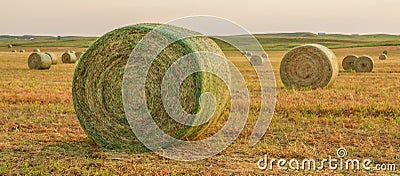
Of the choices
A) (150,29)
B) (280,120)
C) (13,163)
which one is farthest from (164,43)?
(280,120)

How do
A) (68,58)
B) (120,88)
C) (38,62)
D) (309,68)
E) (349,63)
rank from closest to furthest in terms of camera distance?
(120,88)
(309,68)
(38,62)
(349,63)
(68,58)

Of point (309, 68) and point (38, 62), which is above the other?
point (38, 62)

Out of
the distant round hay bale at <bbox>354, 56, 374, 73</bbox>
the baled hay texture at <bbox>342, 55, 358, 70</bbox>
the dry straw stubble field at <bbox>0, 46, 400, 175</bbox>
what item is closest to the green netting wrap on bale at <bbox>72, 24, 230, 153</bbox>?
the dry straw stubble field at <bbox>0, 46, 400, 175</bbox>

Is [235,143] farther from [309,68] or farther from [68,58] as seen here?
[68,58]

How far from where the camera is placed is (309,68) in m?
15.7

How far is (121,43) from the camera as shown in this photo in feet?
23.4

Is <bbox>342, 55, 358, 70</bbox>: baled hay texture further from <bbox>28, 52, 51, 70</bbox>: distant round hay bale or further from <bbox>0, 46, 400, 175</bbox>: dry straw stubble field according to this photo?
<bbox>28, 52, 51, 70</bbox>: distant round hay bale

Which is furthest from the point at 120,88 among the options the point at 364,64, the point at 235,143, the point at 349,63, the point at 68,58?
the point at 68,58

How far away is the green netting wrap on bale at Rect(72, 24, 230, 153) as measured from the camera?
A: 272 inches

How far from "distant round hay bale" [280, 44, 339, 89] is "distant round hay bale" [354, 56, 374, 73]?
9.88 meters

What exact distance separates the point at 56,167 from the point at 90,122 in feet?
4.49

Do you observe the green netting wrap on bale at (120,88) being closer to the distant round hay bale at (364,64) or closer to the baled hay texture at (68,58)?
the distant round hay bale at (364,64)

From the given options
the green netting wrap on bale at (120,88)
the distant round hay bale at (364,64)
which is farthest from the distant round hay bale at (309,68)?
the distant round hay bale at (364,64)

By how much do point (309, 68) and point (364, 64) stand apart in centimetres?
1098
